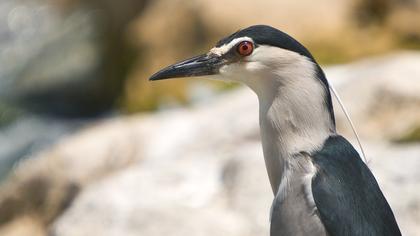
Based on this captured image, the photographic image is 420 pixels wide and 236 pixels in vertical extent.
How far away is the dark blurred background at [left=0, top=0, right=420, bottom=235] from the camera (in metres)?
9.47

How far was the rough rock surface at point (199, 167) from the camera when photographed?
579 centimetres

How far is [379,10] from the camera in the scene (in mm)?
10031

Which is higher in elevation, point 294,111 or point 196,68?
point 196,68

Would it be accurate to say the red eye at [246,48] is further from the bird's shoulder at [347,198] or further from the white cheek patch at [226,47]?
the bird's shoulder at [347,198]

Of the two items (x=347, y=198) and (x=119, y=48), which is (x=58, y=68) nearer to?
(x=119, y=48)

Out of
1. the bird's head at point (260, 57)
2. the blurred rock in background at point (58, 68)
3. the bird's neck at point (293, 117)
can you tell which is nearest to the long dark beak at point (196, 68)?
the bird's head at point (260, 57)

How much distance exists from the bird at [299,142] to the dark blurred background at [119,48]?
113 inches

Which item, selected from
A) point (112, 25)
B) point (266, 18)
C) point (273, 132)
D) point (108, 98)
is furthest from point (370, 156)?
point (112, 25)

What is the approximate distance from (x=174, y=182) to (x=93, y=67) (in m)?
5.36

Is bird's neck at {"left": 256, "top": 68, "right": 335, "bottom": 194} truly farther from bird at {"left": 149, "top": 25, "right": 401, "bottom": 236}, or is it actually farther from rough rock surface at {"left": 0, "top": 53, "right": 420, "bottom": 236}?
rough rock surface at {"left": 0, "top": 53, "right": 420, "bottom": 236}

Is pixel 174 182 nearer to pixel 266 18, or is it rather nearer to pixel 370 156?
pixel 370 156

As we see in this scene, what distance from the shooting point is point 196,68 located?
466 cm

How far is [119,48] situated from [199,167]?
5.11 metres

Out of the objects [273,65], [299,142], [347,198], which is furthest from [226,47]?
[347,198]
